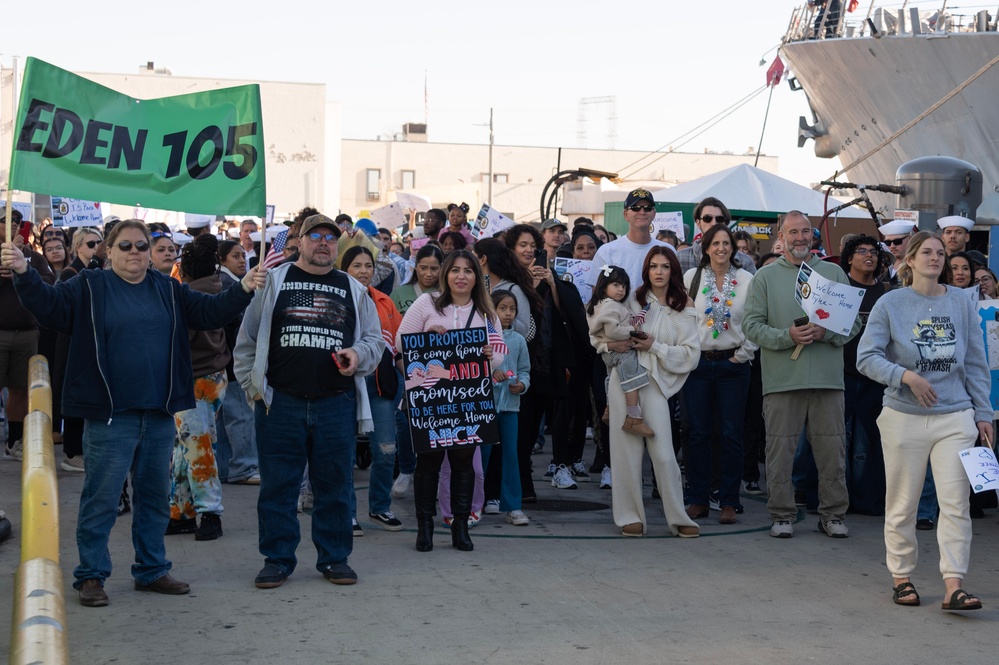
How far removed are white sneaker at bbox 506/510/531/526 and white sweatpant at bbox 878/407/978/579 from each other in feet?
8.92

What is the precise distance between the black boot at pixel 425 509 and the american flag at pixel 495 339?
3.07 ft

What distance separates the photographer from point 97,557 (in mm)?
6371

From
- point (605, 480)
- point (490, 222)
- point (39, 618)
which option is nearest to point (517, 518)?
point (605, 480)

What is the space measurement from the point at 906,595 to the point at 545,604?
6.31 feet

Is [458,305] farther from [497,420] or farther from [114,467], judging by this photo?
[114,467]

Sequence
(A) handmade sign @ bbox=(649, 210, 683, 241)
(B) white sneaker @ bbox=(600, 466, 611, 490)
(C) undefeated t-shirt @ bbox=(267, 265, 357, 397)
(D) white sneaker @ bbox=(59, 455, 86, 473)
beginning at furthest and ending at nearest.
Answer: (A) handmade sign @ bbox=(649, 210, 683, 241), (D) white sneaker @ bbox=(59, 455, 86, 473), (B) white sneaker @ bbox=(600, 466, 611, 490), (C) undefeated t-shirt @ bbox=(267, 265, 357, 397)

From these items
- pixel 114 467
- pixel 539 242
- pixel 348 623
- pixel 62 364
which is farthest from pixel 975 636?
pixel 62 364

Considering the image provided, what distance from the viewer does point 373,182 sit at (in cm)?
7381

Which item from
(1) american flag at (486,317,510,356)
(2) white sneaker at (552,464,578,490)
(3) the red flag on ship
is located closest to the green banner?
(1) american flag at (486,317,510,356)

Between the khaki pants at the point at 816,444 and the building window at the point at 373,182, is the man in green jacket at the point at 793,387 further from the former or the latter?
the building window at the point at 373,182

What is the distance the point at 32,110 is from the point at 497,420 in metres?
3.60

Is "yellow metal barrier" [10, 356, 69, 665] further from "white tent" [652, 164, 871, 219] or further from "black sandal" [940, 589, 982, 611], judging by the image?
"white tent" [652, 164, 871, 219]

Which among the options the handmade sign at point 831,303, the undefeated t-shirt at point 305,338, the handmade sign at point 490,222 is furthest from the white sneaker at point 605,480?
the handmade sign at point 490,222

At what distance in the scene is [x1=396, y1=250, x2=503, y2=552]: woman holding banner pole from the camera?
7.80 metres
